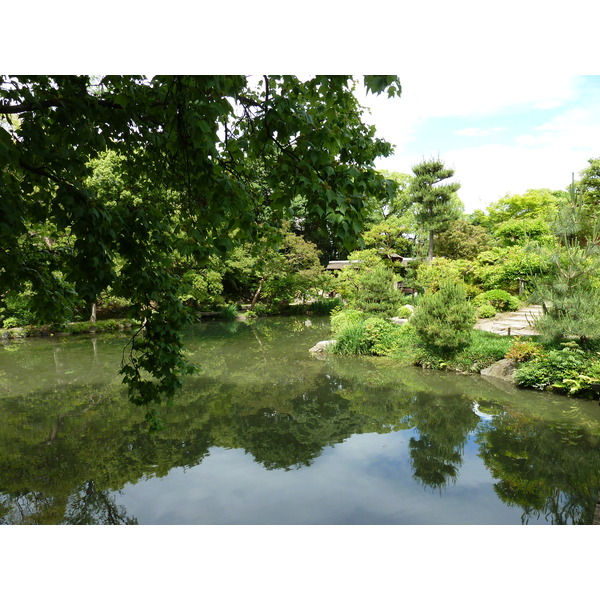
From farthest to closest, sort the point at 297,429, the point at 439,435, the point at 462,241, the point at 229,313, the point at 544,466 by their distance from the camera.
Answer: the point at 462,241 < the point at 229,313 < the point at 297,429 < the point at 439,435 < the point at 544,466

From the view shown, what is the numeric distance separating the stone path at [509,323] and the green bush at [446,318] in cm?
138

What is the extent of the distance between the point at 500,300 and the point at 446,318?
6.11 metres

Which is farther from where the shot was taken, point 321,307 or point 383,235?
point 321,307

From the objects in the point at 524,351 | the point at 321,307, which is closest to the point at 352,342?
the point at 524,351

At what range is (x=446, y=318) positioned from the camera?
803cm

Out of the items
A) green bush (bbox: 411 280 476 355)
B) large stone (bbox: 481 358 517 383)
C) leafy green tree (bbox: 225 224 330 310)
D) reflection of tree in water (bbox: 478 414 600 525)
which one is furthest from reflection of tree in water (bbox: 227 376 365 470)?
leafy green tree (bbox: 225 224 330 310)

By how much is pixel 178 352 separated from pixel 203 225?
844 millimetres

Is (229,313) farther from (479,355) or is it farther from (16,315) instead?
(479,355)

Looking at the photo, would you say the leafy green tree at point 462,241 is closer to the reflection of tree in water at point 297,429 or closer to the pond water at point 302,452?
the pond water at point 302,452

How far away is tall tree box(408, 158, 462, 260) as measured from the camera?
56.6 ft

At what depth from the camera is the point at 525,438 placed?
15.9ft

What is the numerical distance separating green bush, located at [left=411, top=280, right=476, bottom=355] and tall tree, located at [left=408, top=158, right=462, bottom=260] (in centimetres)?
974

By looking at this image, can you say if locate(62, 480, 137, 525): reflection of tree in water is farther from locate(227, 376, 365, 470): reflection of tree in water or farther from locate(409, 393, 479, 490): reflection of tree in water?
locate(409, 393, 479, 490): reflection of tree in water
